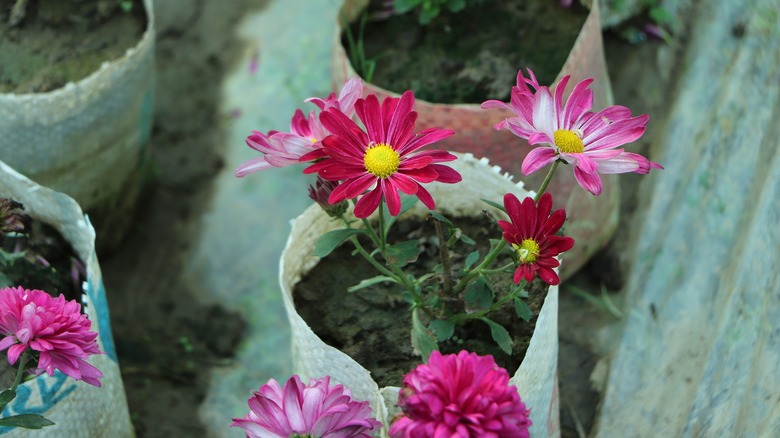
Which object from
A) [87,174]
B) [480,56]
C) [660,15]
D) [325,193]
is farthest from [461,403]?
[660,15]

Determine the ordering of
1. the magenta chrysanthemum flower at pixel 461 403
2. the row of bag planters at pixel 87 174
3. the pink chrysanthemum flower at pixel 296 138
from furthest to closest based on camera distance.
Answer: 1. the row of bag planters at pixel 87 174
2. the pink chrysanthemum flower at pixel 296 138
3. the magenta chrysanthemum flower at pixel 461 403

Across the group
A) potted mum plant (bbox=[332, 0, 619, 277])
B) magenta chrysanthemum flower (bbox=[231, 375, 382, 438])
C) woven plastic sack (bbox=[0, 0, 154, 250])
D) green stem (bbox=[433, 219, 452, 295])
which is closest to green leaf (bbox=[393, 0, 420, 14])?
potted mum plant (bbox=[332, 0, 619, 277])

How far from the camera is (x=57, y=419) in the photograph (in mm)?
1069

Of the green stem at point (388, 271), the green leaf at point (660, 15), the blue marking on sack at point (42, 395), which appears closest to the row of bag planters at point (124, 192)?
the blue marking on sack at point (42, 395)

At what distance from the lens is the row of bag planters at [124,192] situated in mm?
1030

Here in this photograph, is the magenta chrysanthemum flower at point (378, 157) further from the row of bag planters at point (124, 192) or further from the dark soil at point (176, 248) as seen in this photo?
the dark soil at point (176, 248)

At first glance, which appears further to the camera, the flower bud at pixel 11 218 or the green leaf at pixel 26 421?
the flower bud at pixel 11 218

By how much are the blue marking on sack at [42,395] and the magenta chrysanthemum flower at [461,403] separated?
45 cm

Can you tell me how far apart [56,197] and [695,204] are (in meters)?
0.94

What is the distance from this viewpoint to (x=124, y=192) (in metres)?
1.65

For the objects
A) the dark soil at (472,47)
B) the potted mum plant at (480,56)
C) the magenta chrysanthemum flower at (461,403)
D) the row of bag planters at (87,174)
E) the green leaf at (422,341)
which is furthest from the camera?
the dark soil at (472,47)

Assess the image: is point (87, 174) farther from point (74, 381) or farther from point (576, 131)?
point (576, 131)

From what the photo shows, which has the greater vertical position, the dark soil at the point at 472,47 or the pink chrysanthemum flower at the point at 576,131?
the pink chrysanthemum flower at the point at 576,131

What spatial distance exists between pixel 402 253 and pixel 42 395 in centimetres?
42
